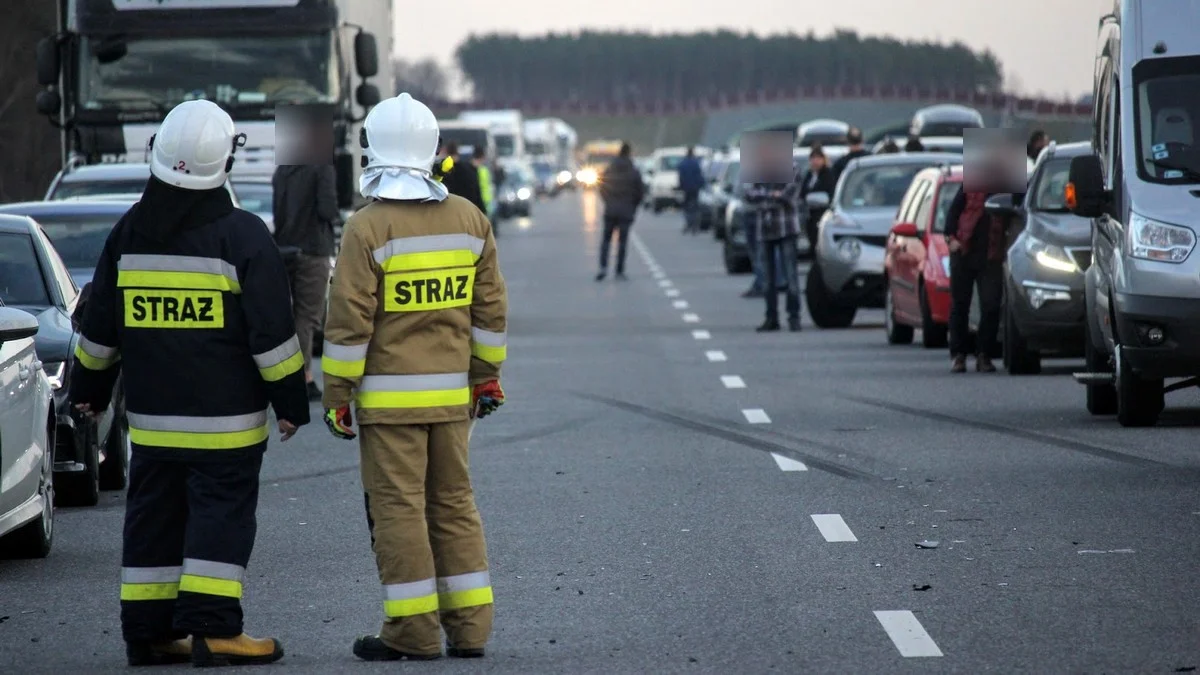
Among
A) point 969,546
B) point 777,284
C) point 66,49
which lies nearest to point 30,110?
point 66,49

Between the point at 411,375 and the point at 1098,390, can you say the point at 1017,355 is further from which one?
the point at 411,375

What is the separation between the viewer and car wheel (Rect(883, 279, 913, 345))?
813 inches

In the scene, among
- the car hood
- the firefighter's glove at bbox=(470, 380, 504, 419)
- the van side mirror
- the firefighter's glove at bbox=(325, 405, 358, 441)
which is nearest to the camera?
the firefighter's glove at bbox=(325, 405, 358, 441)

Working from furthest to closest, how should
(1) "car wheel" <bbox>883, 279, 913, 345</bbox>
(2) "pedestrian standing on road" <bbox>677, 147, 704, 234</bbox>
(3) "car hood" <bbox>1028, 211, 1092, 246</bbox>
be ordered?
(2) "pedestrian standing on road" <bbox>677, 147, 704, 234</bbox> < (1) "car wheel" <bbox>883, 279, 913, 345</bbox> < (3) "car hood" <bbox>1028, 211, 1092, 246</bbox>

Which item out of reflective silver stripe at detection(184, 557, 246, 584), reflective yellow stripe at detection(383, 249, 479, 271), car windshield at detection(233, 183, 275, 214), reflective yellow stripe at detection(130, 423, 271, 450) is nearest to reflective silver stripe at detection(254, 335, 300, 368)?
reflective yellow stripe at detection(130, 423, 271, 450)

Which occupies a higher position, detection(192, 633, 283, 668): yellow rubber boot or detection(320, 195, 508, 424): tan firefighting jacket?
detection(320, 195, 508, 424): tan firefighting jacket

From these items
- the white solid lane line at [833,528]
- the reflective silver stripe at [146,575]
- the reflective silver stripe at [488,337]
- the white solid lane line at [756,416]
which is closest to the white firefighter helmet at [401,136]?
the reflective silver stripe at [488,337]

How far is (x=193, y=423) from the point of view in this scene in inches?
273

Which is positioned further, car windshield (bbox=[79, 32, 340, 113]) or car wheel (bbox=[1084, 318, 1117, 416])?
car windshield (bbox=[79, 32, 340, 113])

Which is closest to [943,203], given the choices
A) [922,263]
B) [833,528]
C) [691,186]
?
[922,263]

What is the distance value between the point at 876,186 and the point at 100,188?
8587mm

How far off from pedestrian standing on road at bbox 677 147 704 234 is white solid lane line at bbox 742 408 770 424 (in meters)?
32.0

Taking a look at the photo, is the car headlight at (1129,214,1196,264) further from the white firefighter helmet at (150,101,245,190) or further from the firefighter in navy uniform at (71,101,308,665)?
the white firefighter helmet at (150,101,245,190)

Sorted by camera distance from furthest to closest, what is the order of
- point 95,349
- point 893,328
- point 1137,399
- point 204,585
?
point 893,328 < point 1137,399 < point 95,349 < point 204,585
